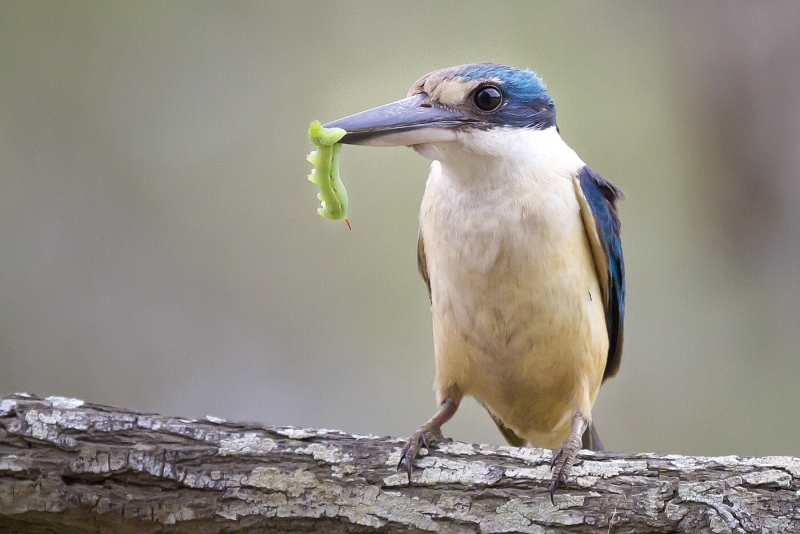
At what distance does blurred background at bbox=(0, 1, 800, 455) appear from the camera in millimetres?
5328

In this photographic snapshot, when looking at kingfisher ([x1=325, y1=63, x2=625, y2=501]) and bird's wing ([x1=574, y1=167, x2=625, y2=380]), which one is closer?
kingfisher ([x1=325, y1=63, x2=625, y2=501])

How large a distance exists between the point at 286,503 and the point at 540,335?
1085 mm

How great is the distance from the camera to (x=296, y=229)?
18.7 feet

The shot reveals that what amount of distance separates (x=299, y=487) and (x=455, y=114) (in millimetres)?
1260

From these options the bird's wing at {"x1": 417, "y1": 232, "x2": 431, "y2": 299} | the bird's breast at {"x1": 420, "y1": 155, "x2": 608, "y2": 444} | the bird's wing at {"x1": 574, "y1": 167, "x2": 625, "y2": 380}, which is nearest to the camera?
the bird's breast at {"x1": 420, "y1": 155, "x2": 608, "y2": 444}

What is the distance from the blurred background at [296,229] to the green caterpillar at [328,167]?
2.65m

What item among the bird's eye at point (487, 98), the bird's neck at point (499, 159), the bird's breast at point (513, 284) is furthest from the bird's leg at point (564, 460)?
the bird's eye at point (487, 98)

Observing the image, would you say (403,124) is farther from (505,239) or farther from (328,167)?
(505,239)

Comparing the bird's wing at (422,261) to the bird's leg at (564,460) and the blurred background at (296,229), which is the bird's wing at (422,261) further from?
the blurred background at (296,229)

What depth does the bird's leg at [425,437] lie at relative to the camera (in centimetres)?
254

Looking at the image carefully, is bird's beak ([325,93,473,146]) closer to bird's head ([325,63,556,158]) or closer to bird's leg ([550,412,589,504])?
bird's head ([325,63,556,158])

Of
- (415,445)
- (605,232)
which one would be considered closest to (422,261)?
(605,232)

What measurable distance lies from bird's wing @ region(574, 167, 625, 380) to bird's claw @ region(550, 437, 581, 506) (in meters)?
0.77

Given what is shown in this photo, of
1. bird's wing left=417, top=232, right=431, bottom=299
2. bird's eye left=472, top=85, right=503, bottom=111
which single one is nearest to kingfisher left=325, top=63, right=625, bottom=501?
bird's eye left=472, top=85, right=503, bottom=111
